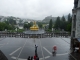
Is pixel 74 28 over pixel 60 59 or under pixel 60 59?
over

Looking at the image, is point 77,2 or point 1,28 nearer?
point 77,2

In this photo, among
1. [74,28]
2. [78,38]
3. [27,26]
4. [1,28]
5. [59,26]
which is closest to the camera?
[78,38]

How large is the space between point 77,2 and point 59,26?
5862 cm

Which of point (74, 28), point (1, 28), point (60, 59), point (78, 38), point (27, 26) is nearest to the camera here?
point (60, 59)

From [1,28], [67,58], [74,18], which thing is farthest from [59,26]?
[67,58]

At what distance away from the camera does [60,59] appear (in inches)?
664

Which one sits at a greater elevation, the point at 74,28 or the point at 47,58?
the point at 74,28

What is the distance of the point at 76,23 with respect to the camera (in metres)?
22.0

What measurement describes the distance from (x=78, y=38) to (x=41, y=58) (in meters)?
6.91

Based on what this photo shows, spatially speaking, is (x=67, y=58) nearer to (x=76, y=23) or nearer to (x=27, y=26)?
(x=76, y=23)

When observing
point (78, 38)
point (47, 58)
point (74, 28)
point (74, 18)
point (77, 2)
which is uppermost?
point (77, 2)

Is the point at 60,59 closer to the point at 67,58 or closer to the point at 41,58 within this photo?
the point at 67,58

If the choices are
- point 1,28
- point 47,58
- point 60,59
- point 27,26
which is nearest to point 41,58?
point 47,58

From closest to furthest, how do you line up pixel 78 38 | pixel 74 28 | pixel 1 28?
pixel 78 38
pixel 74 28
pixel 1 28
